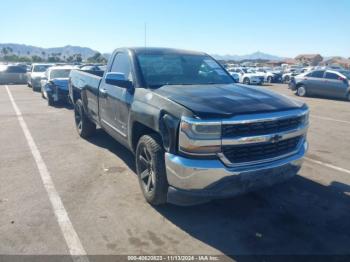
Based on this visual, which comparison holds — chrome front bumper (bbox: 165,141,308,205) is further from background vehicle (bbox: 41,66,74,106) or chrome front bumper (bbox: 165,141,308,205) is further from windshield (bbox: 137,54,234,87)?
background vehicle (bbox: 41,66,74,106)

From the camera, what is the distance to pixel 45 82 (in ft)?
46.4

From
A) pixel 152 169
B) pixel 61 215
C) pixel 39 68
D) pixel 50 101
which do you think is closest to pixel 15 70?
pixel 39 68

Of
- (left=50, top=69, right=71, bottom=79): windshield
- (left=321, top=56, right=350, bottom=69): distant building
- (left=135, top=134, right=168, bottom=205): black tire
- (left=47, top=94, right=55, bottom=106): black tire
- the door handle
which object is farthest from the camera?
(left=321, top=56, right=350, bottom=69): distant building

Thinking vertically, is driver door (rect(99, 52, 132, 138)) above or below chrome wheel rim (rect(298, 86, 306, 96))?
above

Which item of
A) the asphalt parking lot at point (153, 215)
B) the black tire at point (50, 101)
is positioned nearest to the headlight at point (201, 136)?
the asphalt parking lot at point (153, 215)

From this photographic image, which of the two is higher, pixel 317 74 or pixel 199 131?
pixel 199 131

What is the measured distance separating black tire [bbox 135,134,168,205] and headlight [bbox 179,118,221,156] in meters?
0.55

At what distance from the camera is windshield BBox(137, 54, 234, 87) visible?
4.77 metres

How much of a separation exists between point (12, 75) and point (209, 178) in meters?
28.0

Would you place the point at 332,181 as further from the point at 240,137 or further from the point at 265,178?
the point at 240,137

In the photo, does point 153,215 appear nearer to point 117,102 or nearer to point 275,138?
point 275,138

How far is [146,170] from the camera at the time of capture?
4.33 metres

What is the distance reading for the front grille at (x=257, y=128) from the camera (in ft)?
11.2

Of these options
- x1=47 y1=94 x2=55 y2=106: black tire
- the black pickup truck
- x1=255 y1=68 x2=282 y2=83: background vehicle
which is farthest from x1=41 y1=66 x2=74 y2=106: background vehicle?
x1=255 y1=68 x2=282 y2=83: background vehicle
